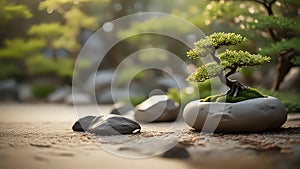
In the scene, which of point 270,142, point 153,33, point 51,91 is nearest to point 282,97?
point 270,142

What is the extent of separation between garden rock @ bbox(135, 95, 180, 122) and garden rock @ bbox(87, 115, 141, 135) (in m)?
1.32

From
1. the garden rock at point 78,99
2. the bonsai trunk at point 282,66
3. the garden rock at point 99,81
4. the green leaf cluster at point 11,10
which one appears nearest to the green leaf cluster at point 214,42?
the bonsai trunk at point 282,66

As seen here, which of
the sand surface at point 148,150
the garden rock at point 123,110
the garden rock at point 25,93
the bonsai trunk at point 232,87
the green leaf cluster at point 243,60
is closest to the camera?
the sand surface at point 148,150

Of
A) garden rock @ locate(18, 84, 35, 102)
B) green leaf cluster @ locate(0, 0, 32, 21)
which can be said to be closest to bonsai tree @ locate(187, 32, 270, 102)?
green leaf cluster @ locate(0, 0, 32, 21)

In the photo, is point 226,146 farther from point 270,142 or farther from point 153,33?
point 153,33

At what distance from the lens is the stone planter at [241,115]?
3.61 meters

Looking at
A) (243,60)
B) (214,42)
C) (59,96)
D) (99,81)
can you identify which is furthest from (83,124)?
(99,81)

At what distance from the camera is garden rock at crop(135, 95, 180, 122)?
17.0 ft

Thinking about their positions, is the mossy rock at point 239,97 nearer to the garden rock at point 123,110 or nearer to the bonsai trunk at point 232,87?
the bonsai trunk at point 232,87

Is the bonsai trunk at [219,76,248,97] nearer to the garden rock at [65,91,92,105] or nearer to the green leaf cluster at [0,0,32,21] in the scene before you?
the green leaf cluster at [0,0,32,21]

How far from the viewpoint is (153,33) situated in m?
8.99

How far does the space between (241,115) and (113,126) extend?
122 centimetres

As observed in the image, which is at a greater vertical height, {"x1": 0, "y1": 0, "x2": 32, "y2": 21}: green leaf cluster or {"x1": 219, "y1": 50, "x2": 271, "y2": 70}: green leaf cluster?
→ {"x1": 0, "y1": 0, "x2": 32, "y2": 21}: green leaf cluster

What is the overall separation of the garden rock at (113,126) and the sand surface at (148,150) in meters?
0.10
